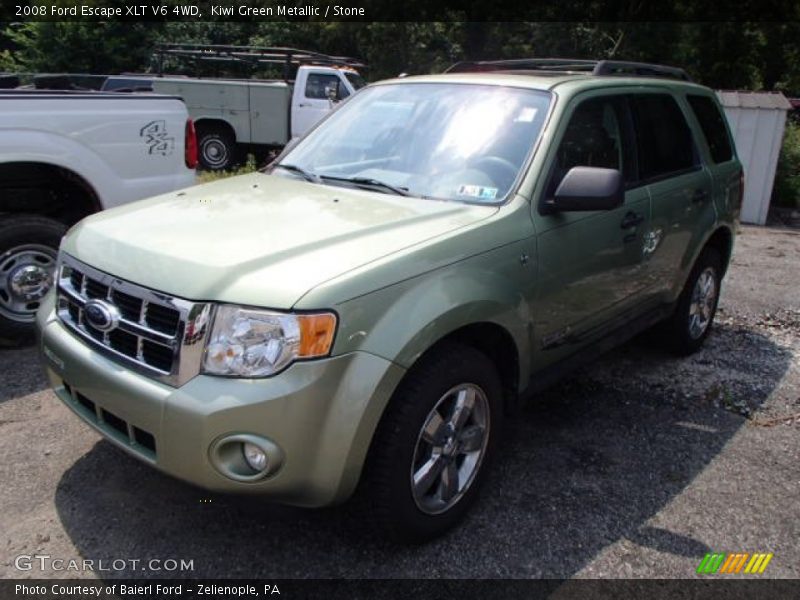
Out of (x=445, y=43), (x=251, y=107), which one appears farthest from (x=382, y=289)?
(x=445, y=43)

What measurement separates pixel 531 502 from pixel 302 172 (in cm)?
199

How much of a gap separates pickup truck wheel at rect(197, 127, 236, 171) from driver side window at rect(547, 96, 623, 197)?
1205 cm

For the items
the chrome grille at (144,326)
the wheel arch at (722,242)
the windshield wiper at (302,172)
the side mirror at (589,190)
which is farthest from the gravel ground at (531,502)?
the windshield wiper at (302,172)

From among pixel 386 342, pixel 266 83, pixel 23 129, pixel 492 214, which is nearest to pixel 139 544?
pixel 386 342

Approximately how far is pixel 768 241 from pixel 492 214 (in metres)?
7.90

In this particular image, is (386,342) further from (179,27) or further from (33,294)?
(179,27)

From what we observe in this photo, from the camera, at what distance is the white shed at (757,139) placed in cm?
1080

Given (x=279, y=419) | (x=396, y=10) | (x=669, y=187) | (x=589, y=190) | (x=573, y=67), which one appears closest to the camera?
(x=279, y=419)

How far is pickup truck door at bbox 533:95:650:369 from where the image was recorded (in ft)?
10.6

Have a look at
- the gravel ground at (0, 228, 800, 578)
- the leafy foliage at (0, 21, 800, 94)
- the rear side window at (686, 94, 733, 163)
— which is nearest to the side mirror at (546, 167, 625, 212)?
the gravel ground at (0, 228, 800, 578)

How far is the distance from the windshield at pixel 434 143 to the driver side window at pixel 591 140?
0.18 meters

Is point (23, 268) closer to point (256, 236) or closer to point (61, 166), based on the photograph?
point (61, 166)

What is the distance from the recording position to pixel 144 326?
2484 mm

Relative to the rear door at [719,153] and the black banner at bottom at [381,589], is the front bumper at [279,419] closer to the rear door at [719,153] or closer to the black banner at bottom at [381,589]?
the black banner at bottom at [381,589]
